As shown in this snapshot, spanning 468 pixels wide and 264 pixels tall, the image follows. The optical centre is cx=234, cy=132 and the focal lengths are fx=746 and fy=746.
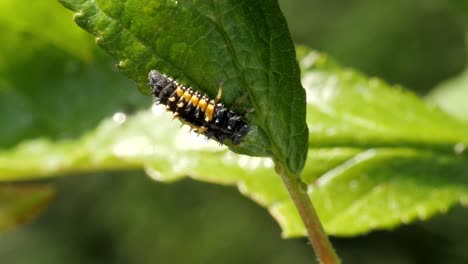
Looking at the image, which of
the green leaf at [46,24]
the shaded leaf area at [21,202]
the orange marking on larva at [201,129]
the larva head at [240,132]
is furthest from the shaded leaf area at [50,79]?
the larva head at [240,132]

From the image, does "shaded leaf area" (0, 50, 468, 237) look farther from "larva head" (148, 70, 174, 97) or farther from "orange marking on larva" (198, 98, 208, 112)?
"larva head" (148, 70, 174, 97)

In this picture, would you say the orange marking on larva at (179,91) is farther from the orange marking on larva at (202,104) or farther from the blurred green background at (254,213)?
the blurred green background at (254,213)

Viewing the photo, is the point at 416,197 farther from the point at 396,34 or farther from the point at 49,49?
the point at 396,34

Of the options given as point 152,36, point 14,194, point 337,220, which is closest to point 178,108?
point 152,36

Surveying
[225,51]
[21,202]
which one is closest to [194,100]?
[225,51]

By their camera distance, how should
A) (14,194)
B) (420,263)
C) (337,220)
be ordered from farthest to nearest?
(420,263), (14,194), (337,220)
